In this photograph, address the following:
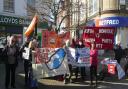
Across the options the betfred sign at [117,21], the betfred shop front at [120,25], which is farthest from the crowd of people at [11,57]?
the betfred sign at [117,21]

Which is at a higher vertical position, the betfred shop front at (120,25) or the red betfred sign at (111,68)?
the betfred shop front at (120,25)

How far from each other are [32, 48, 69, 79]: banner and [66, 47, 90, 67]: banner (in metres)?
0.67

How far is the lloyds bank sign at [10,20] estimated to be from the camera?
3128cm

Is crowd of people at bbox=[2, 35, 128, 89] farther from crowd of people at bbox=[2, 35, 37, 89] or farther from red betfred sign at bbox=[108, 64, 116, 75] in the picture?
red betfred sign at bbox=[108, 64, 116, 75]

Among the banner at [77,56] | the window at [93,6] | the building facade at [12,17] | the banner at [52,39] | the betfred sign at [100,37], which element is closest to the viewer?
the banner at [77,56]

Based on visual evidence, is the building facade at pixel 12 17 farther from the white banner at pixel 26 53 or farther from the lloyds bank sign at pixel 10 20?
the white banner at pixel 26 53

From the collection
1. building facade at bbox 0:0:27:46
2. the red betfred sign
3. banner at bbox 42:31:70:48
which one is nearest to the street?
the red betfred sign

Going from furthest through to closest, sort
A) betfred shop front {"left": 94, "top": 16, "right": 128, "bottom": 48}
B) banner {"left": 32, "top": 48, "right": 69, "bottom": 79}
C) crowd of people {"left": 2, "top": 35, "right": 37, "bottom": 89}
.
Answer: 1. betfred shop front {"left": 94, "top": 16, "right": 128, "bottom": 48}
2. banner {"left": 32, "top": 48, "right": 69, "bottom": 79}
3. crowd of people {"left": 2, "top": 35, "right": 37, "bottom": 89}

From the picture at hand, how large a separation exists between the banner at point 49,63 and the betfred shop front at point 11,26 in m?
16.8

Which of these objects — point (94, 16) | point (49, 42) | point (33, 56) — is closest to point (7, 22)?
point (94, 16)

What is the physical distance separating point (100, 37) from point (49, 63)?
340 cm

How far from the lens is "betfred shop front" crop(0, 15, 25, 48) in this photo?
31.3m

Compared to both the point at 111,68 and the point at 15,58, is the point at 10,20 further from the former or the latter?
the point at 15,58

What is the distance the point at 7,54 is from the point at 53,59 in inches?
73.6
